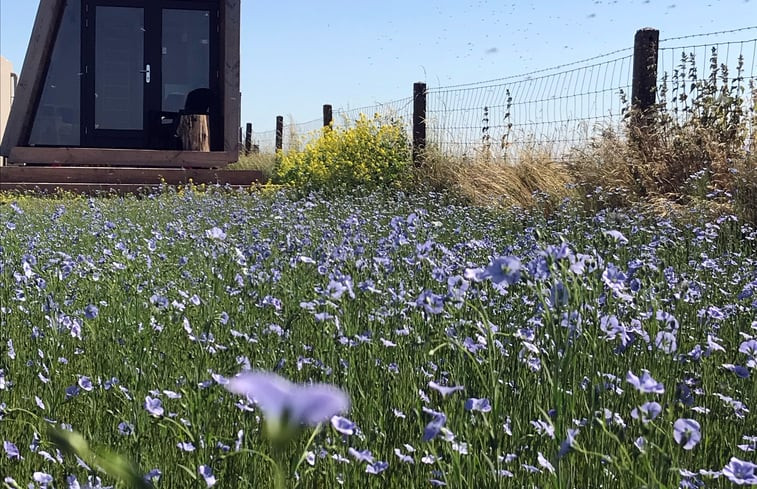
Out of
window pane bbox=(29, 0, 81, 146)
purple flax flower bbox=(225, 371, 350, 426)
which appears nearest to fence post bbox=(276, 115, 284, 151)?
window pane bbox=(29, 0, 81, 146)

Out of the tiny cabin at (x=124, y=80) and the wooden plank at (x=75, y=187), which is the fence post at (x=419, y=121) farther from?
the wooden plank at (x=75, y=187)

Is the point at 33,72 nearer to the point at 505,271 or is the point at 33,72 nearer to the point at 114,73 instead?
the point at 114,73

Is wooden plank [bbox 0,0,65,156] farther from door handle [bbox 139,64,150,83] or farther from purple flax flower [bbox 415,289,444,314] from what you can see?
purple flax flower [bbox 415,289,444,314]

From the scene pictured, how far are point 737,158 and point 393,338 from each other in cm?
562

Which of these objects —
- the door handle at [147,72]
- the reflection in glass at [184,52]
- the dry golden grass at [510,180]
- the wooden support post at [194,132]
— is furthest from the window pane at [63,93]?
the dry golden grass at [510,180]

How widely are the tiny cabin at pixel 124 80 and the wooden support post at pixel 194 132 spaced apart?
10.4 inches

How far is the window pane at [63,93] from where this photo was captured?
49.1 ft

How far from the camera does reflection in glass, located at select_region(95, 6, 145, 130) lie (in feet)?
48.8

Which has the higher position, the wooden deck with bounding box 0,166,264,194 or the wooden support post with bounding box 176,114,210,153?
the wooden support post with bounding box 176,114,210,153

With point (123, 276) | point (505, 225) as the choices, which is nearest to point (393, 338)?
point (123, 276)

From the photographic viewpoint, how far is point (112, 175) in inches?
539

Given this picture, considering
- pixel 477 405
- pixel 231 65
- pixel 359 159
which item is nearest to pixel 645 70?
pixel 359 159

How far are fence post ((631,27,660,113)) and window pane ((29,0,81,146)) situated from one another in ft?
32.8

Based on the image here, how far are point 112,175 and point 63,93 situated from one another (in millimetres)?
2479
